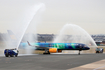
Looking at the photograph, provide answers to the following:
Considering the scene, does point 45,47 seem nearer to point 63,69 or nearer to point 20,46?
point 20,46

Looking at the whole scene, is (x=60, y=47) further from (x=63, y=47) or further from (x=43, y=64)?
(x=43, y=64)

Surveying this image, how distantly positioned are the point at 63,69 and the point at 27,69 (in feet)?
15.9

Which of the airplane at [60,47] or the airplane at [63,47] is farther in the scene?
the airplane at [60,47]

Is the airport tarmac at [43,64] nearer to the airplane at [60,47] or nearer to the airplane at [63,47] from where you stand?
the airplane at [63,47]

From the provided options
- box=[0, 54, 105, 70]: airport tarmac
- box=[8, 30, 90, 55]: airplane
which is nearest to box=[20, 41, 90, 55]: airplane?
box=[8, 30, 90, 55]: airplane

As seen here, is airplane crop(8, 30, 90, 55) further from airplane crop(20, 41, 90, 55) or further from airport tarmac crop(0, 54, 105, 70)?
airport tarmac crop(0, 54, 105, 70)

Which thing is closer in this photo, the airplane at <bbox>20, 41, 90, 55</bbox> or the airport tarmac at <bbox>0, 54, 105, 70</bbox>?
the airport tarmac at <bbox>0, 54, 105, 70</bbox>

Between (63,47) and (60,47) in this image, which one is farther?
(60,47)

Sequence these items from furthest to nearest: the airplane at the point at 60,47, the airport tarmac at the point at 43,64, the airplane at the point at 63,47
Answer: the airplane at the point at 60,47 → the airplane at the point at 63,47 → the airport tarmac at the point at 43,64

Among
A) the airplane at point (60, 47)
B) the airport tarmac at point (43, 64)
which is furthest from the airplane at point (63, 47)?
the airport tarmac at point (43, 64)

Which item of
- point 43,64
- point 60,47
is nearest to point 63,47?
point 60,47

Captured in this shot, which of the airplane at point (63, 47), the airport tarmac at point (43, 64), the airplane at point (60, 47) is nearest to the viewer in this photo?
the airport tarmac at point (43, 64)

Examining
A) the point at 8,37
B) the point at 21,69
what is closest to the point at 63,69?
the point at 21,69

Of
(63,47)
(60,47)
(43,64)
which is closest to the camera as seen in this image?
(43,64)
